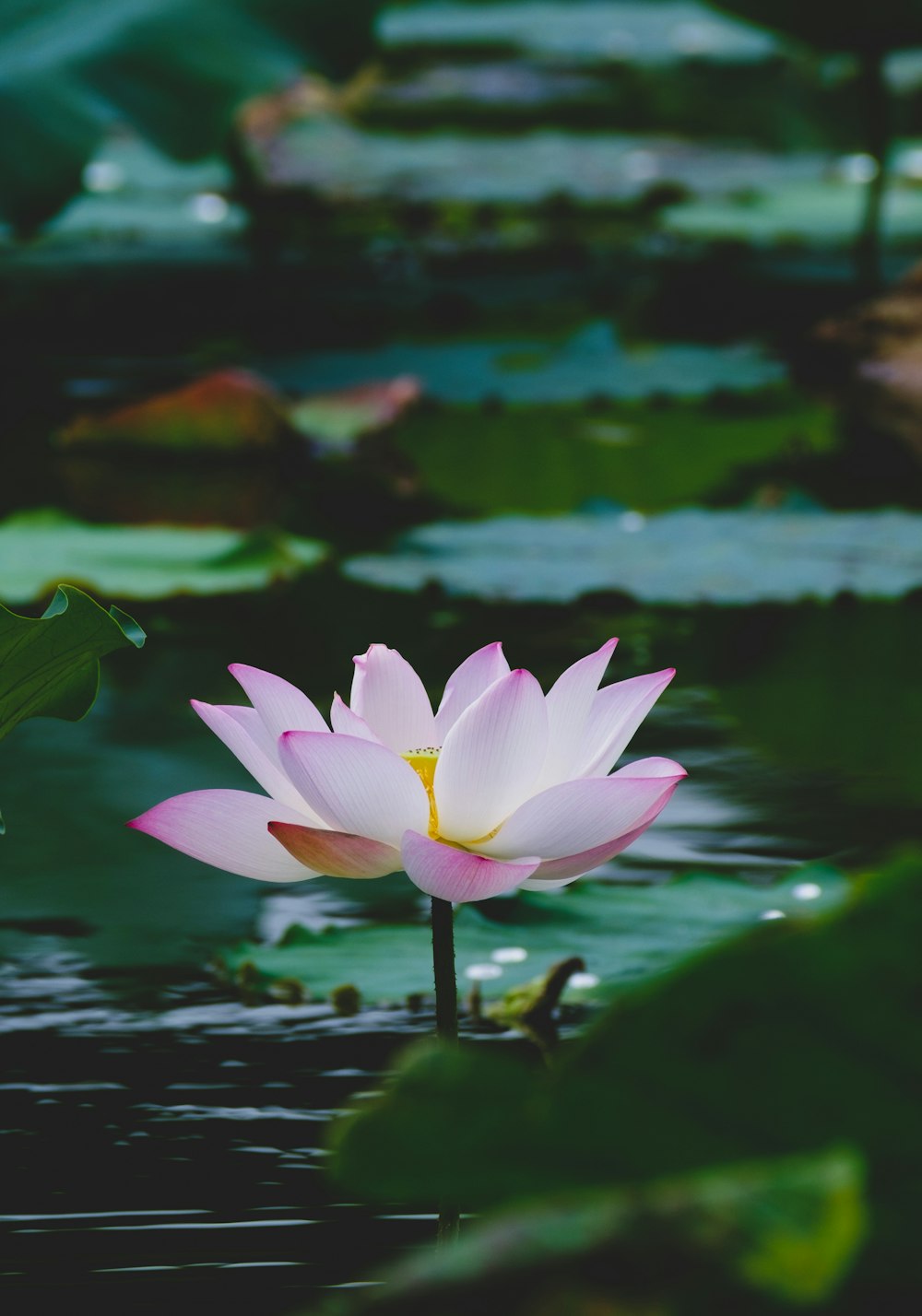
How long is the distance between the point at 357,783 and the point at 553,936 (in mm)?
578

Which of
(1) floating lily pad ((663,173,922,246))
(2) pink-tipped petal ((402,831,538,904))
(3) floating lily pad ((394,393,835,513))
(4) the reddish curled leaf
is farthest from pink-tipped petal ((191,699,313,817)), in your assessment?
(1) floating lily pad ((663,173,922,246))

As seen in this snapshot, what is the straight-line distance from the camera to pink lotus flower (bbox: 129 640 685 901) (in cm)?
94

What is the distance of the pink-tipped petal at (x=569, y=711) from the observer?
3.48 feet

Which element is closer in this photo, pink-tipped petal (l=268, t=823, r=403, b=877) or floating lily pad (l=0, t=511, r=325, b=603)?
pink-tipped petal (l=268, t=823, r=403, b=877)

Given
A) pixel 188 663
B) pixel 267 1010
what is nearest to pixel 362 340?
pixel 188 663

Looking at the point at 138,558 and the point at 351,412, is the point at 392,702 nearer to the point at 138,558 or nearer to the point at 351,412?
the point at 138,558

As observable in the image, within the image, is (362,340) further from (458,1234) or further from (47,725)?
(458,1234)

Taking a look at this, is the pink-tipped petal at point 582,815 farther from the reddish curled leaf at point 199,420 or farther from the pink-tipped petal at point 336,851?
the reddish curled leaf at point 199,420

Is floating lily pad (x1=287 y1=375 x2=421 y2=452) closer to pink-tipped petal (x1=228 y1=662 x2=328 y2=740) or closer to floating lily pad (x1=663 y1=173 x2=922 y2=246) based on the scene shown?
floating lily pad (x1=663 y1=173 x2=922 y2=246)

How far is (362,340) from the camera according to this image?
15.4 ft

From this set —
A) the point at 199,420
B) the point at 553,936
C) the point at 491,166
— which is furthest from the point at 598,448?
the point at 491,166

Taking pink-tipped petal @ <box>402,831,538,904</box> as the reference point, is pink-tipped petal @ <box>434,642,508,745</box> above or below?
above

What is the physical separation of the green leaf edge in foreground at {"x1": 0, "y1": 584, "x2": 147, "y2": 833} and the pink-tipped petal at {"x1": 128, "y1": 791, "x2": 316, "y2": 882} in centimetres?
20

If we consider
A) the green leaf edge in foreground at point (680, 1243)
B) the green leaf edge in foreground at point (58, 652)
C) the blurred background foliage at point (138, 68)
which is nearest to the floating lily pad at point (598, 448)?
the blurred background foliage at point (138, 68)
